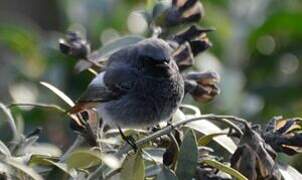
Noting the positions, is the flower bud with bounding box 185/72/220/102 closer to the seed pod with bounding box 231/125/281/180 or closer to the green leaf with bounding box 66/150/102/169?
the seed pod with bounding box 231/125/281/180

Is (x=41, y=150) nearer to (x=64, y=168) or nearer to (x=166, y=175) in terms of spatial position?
(x=64, y=168)

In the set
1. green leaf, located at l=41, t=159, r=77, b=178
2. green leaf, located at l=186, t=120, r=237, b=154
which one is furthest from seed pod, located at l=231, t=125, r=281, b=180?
green leaf, located at l=41, t=159, r=77, b=178

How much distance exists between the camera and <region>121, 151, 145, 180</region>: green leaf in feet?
6.55

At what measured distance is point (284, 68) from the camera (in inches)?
160

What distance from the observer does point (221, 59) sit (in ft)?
13.9

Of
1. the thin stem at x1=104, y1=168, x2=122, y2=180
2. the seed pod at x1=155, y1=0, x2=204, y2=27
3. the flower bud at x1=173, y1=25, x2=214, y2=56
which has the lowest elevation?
the thin stem at x1=104, y1=168, x2=122, y2=180

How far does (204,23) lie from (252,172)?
2.27 metres

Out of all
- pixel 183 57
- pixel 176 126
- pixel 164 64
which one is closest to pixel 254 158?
pixel 176 126

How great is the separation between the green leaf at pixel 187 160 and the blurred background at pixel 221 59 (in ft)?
4.63

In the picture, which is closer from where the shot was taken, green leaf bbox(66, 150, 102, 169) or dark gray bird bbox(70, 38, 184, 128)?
green leaf bbox(66, 150, 102, 169)

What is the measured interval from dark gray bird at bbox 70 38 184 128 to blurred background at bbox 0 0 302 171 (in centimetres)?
70

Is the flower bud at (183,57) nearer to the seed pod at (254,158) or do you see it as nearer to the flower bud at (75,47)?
the flower bud at (75,47)

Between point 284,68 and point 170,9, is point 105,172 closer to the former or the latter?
point 170,9

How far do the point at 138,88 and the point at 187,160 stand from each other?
78 cm
